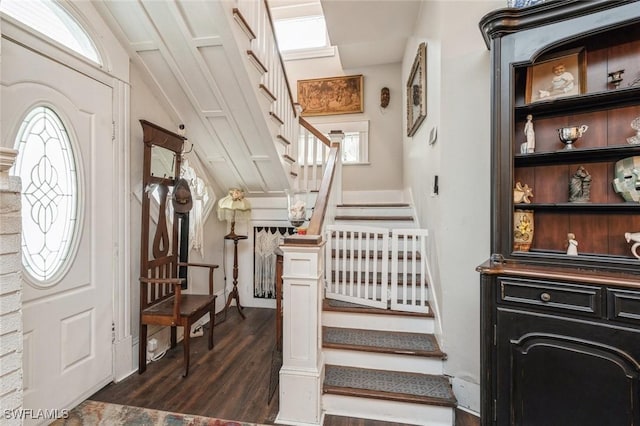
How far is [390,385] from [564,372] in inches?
39.3

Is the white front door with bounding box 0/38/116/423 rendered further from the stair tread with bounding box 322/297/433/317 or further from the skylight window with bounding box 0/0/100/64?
the stair tread with bounding box 322/297/433/317

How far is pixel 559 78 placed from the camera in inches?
66.1

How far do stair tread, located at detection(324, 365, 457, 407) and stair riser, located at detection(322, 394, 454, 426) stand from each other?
0.04m

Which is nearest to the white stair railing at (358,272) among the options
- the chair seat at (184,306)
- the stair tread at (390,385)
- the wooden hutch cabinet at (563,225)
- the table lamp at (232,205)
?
the stair tread at (390,385)

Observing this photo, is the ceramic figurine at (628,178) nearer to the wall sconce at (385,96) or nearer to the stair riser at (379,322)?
the stair riser at (379,322)

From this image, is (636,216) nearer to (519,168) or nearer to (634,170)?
(634,170)

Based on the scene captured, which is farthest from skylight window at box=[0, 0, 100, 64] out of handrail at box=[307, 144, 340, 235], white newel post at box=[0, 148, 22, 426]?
handrail at box=[307, 144, 340, 235]

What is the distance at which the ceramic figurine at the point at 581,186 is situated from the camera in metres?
1.61

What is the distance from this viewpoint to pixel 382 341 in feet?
7.43

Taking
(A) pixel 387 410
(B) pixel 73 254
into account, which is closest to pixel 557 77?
(A) pixel 387 410

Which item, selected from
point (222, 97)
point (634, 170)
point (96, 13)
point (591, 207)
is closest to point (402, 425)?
point (591, 207)

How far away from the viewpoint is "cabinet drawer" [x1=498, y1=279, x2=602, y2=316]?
135 centimetres

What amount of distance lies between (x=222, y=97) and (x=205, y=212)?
143 centimetres

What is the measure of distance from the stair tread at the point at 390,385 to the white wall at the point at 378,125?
3183 millimetres
